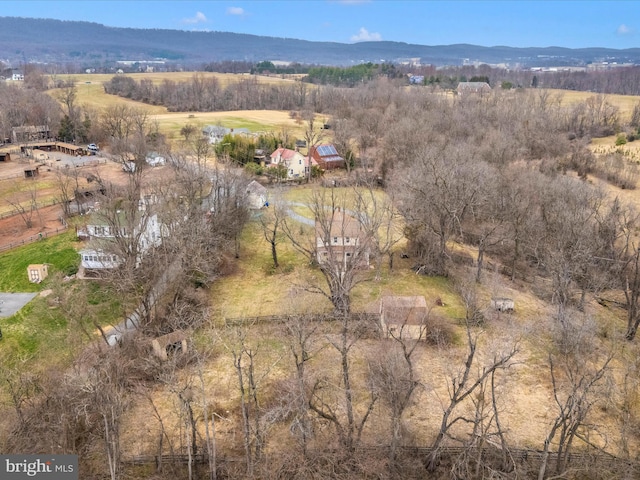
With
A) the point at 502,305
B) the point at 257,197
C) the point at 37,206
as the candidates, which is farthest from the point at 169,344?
the point at 37,206

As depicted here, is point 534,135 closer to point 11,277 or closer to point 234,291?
point 234,291

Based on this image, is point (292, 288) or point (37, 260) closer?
point (292, 288)

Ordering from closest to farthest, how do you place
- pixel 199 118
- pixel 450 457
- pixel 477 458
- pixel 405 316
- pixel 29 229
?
pixel 477 458, pixel 450 457, pixel 405 316, pixel 29 229, pixel 199 118

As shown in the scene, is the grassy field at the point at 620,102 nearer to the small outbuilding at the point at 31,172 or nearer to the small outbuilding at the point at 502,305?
the small outbuilding at the point at 502,305

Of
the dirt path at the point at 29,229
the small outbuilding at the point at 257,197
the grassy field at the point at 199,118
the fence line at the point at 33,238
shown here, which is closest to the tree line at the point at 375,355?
the small outbuilding at the point at 257,197

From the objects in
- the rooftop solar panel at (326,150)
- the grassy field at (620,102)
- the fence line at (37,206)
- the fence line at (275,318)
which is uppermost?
the grassy field at (620,102)

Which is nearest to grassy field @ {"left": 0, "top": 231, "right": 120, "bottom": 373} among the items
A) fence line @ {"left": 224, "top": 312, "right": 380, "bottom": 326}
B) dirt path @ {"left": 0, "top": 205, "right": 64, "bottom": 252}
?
dirt path @ {"left": 0, "top": 205, "right": 64, "bottom": 252}

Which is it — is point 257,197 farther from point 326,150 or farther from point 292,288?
point 326,150

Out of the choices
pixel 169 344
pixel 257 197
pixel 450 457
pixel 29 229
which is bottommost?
pixel 450 457

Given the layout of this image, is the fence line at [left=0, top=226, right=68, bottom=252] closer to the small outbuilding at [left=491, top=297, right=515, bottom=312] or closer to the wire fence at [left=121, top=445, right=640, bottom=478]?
the wire fence at [left=121, top=445, right=640, bottom=478]

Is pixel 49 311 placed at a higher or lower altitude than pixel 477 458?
lower

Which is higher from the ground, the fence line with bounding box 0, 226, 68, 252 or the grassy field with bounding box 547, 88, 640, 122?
the grassy field with bounding box 547, 88, 640, 122
